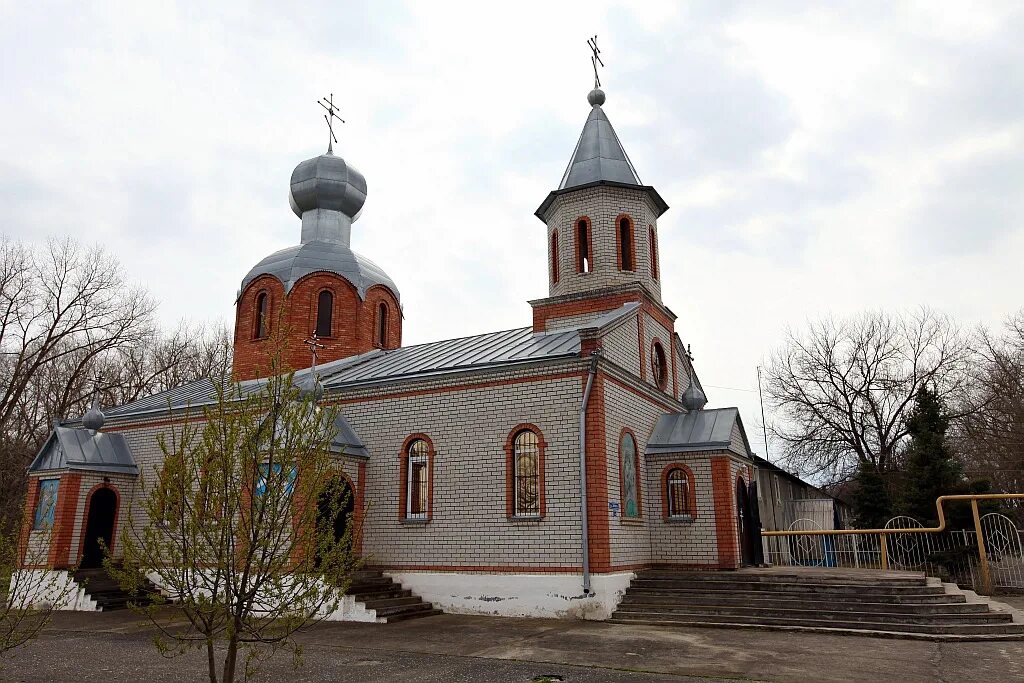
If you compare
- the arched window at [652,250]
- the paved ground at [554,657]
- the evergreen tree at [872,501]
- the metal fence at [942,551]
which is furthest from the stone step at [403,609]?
the evergreen tree at [872,501]

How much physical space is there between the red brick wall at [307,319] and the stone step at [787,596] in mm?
9808

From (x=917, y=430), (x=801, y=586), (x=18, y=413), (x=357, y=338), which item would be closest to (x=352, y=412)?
(x=357, y=338)

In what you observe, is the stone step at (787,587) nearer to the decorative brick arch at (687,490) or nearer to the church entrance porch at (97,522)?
the decorative brick arch at (687,490)

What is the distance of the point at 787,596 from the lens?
10.8 metres

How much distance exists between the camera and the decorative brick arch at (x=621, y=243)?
15.3 meters

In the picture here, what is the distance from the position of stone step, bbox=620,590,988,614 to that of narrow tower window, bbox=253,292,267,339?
11442 mm

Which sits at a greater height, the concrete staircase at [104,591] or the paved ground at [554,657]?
the concrete staircase at [104,591]

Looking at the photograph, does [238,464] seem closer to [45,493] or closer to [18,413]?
[45,493]

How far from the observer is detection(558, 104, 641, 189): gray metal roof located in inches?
629

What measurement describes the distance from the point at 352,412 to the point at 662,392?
6.03 m

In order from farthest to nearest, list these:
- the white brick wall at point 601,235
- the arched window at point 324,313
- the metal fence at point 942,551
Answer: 1. the arched window at point 324,313
2. the white brick wall at point 601,235
3. the metal fence at point 942,551

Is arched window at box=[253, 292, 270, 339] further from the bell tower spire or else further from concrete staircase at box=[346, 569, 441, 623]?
concrete staircase at box=[346, 569, 441, 623]

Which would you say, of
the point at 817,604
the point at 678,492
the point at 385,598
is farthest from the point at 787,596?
the point at 385,598

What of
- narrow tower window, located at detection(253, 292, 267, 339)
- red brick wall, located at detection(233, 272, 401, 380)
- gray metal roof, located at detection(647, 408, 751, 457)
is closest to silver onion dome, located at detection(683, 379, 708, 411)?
gray metal roof, located at detection(647, 408, 751, 457)
